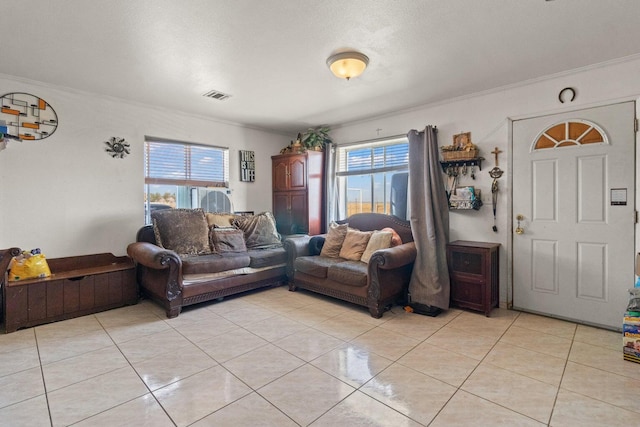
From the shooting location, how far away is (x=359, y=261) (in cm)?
364

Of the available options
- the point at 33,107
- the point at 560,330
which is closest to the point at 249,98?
the point at 33,107

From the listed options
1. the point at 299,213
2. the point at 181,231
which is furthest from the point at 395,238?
the point at 181,231

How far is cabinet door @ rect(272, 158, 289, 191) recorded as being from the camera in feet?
16.5

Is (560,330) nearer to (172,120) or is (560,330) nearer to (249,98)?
(249,98)

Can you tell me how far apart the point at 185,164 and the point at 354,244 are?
2658mm

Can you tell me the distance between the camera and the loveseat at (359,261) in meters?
3.15

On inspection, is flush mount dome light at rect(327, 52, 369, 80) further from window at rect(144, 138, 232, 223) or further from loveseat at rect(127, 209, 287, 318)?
window at rect(144, 138, 232, 223)

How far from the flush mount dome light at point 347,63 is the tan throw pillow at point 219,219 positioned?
2.55 m

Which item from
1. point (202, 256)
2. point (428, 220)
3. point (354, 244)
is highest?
point (428, 220)

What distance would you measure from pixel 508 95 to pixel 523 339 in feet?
8.07

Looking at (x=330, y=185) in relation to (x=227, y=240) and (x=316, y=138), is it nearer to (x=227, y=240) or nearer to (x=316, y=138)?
(x=316, y=138)

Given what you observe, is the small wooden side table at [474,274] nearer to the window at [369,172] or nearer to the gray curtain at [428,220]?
the gray curtain at [428,220]

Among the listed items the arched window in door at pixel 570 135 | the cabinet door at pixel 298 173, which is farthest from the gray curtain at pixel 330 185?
the arched window in door at pixel 570 135

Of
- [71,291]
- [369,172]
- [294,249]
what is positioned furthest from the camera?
[369,172]
